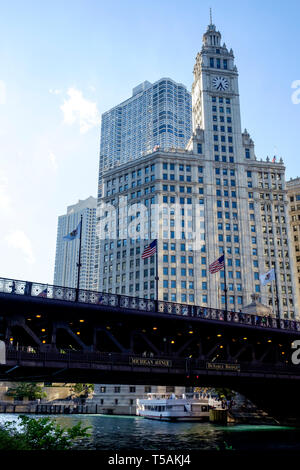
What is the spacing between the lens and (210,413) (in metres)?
76.3

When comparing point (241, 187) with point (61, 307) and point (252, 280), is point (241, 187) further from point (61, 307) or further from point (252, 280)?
point (61, 307)

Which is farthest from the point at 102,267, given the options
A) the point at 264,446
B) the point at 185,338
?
the point at 264,446

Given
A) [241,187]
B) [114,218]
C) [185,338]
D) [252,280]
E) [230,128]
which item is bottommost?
[185,338]

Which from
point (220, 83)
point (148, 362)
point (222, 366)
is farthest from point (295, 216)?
point (148, 362)

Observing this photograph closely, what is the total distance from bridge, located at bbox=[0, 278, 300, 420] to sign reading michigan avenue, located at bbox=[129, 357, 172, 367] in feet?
0.28

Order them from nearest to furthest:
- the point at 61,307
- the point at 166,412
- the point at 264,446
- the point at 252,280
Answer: the point at 61,307 → the point at 264,446 → the point at 166,412 → the point at 252,280

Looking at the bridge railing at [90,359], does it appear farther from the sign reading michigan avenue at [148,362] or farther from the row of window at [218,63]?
the row of window at [218,63]

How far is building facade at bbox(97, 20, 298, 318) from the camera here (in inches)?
4518

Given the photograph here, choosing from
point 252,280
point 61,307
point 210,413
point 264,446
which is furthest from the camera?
point 252,280

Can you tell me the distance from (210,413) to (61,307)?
169 ft

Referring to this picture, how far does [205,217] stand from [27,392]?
68.7 metres

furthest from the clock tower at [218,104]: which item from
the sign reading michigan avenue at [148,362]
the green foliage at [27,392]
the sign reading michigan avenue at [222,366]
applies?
the sign reading michigan avenue at [148,362]

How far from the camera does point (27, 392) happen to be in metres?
121

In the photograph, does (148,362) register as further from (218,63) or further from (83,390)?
(218,63)
